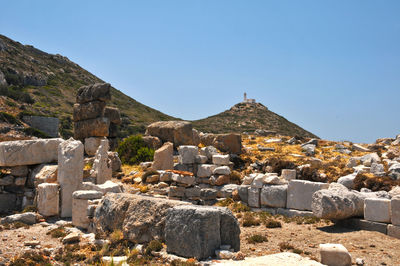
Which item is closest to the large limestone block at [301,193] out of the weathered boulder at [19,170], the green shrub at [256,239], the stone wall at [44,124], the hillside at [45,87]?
the green shrub at [256,239]

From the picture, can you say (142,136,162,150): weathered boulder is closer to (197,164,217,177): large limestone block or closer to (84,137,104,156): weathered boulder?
(84,137,104,156): weathered boulder

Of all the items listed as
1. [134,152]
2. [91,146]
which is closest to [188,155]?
[134,152]

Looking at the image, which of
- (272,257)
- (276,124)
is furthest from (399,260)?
(276,124)

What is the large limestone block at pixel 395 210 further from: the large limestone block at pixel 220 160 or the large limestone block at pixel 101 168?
the large limestone block at pixel 101 168

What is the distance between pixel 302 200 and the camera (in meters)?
9.81

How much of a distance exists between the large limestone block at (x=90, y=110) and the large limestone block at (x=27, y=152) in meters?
6.80

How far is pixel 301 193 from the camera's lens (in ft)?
32.3

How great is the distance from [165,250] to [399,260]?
4206mm

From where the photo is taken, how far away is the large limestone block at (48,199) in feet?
29.9

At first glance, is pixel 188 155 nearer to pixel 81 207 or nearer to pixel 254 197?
pixel 254 197

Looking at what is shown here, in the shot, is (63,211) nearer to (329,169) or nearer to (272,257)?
(272,257)

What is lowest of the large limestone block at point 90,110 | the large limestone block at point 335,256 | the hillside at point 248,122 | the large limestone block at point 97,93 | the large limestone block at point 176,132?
the large limestone block at point 335,256

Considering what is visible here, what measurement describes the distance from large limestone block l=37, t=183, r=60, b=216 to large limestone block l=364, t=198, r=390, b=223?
25.9ft

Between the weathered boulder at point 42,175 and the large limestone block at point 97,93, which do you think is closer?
the weathered boulder at point 42,175
